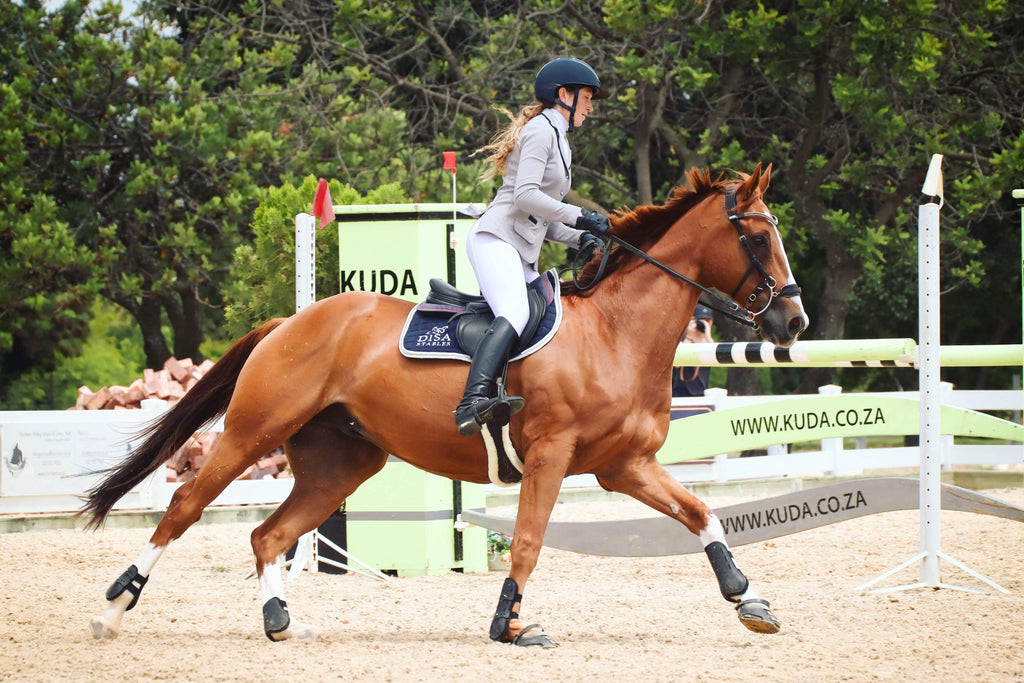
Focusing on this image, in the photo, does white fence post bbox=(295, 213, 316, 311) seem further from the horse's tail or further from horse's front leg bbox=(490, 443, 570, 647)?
horse's front leg bbox=(490, 443, 570, 647)

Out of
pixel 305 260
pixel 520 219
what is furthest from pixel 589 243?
pixel 305 260

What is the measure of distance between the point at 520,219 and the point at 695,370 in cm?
763

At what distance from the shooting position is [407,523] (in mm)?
7027

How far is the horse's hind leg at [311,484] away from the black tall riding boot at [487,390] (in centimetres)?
94

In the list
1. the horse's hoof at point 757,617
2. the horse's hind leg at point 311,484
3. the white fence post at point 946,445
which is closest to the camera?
the horse's hoof at point 757,617

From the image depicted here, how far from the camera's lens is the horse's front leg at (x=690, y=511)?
4660 mm

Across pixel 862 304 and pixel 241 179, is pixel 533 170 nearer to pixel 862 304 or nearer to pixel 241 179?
pixel 241 179

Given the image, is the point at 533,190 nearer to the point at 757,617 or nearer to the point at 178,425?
the point at 757,617

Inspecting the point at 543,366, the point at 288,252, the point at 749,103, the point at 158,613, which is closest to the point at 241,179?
the point at 288,252

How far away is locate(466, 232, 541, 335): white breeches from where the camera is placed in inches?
185

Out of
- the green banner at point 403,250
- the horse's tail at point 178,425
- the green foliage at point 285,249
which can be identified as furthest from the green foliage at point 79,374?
the horse's tail at point 178,425

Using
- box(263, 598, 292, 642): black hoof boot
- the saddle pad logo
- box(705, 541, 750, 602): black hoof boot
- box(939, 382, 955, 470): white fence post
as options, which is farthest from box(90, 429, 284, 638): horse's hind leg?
box(939, 382, 955, 470): white fence post

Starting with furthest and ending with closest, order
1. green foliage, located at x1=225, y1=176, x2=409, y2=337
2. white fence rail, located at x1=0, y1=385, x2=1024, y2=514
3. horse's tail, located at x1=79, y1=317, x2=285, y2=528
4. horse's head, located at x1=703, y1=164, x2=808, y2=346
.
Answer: green foliage, located at x1=225, y1=176, x2=409, y2=337
white fence rail, located at x1=0, y1=385, x2=1024, y2=514
horse's tail, located at x1=79, y1=317, x2=285, y2=528
horse's head, located at x1=703, y1=164, x2=808, y2=346

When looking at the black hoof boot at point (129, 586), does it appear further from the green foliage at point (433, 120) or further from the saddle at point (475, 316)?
the green foliage at point (433, 120)
